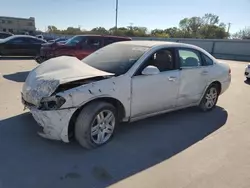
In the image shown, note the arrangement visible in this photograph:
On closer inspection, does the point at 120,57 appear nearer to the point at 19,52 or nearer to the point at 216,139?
the point at 216,139

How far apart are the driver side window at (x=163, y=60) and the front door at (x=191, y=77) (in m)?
0.23

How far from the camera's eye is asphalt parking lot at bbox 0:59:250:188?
303cm

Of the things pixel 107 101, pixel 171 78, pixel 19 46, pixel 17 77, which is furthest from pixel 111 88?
pixel 19 46

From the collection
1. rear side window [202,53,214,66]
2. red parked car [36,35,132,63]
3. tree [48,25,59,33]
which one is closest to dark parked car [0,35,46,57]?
red parked car [36,35,132,63]

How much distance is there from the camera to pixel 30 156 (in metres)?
3.45

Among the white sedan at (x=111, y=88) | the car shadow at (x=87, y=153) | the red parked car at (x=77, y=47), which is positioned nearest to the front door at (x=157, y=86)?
the white sedan at (x=111, y=88)

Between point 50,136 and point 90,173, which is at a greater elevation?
point 50,136

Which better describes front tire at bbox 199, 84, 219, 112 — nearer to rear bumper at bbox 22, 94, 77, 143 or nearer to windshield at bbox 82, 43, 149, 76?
windshield at bbox 82, 43, 149, 76

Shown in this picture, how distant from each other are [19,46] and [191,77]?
12.8 m

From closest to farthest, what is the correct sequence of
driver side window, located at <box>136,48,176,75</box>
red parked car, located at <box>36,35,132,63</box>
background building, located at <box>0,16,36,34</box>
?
driver side window, located at <box>136,48,176,75</box> < red parked car, located at <box>36,35,132,63</box> < background building, located at <box>0,16,36,34</box>

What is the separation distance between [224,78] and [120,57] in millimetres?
2989

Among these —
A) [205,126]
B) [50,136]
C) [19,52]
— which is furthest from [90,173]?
[19,52]

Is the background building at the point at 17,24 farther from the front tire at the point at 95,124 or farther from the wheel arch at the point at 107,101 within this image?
the front tire at the point at 95,124

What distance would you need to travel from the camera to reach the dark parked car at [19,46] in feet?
48.4
